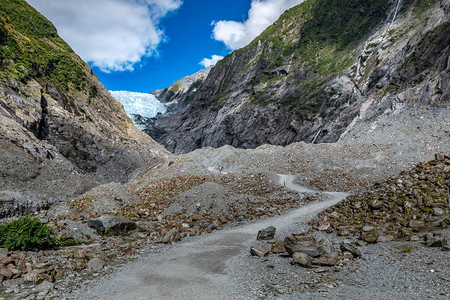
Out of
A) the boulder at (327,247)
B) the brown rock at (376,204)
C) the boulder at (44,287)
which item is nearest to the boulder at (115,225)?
the boulder at (44,287)

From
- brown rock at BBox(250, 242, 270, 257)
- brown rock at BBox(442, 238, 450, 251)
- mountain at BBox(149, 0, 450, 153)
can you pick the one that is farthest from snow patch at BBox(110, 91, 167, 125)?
brown rock at BBox(442, 238, 450, 251)

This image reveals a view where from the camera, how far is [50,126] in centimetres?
4166

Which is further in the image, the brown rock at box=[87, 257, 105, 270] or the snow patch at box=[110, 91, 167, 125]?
the snow patch at box=[110, 91, 167, 125]

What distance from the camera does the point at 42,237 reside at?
32.2 feet

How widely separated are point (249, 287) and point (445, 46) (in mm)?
53877

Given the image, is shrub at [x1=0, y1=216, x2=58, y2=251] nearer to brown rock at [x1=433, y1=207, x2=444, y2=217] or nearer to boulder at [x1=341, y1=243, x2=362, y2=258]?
boulder at [x1=341, y1=243, x2=362, y2=258]

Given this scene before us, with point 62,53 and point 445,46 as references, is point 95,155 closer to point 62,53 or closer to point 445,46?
point 62,53

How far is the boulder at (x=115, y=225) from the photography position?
13328 mm

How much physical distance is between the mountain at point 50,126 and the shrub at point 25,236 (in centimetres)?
1283

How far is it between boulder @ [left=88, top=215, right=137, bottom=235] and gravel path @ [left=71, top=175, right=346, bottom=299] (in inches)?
146

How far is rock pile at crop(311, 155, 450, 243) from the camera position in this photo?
937cm

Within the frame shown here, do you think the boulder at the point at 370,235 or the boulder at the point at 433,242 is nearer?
the boulder at the point at 433,242

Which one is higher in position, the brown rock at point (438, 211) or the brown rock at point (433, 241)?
the brown rock at point (438, 211)

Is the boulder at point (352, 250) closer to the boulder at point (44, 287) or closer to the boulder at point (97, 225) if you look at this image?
the boulder at point (44, 287)
